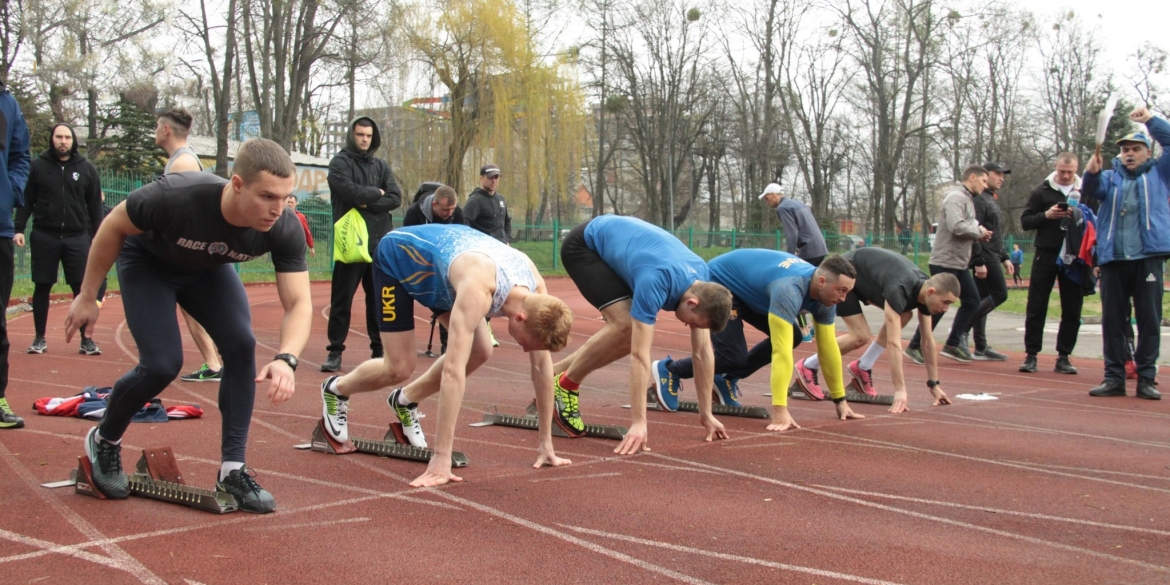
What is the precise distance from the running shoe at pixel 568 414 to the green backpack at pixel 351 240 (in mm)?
3010

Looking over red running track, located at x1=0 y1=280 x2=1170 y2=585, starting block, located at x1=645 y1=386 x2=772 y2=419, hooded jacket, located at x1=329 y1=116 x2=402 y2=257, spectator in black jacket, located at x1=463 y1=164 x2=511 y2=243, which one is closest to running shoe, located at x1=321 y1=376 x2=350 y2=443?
red running track, located at x1=0 y1=280 x2=1170 y2=585

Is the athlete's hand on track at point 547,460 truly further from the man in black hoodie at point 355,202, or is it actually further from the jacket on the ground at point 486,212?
the jacket on the ground at point 486,212

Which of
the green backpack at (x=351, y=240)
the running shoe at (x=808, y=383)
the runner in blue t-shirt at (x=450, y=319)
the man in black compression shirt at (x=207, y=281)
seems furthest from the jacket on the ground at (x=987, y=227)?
the man in black compression shirt at (x=207, y=281)

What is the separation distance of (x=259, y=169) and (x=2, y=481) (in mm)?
2122

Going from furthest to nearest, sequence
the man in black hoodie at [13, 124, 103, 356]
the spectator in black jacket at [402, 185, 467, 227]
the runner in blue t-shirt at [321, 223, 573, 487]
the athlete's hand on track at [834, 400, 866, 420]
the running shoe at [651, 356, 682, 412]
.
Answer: the spectator in black jacket at [402, 185, 467, 227] < the man in black hoodie at [13, 124, 103, 356] < the running shoe at [651, 356, 682, 412] < the athlete's hand on track at [834, 400, 866, 420] < the runner in blue t-shirt at [321, 223, 573, 487]

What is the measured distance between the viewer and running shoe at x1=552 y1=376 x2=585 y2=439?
231 inches

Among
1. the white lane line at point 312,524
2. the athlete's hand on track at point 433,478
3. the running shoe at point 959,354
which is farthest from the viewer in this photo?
the running shoe at point 959,354

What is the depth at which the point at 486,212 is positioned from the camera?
10219 mm

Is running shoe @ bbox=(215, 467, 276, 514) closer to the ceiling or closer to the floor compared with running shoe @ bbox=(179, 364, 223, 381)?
closer to the floor

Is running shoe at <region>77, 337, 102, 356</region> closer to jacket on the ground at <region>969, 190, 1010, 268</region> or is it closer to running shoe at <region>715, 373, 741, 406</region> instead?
running shoe at <region>715, 373, 741, 406</region>

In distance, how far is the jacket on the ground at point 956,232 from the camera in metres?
10.0

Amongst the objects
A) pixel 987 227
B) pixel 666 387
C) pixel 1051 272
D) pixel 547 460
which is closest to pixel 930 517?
pixel 547 460

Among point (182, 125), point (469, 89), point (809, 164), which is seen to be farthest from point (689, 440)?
point (809, 164)

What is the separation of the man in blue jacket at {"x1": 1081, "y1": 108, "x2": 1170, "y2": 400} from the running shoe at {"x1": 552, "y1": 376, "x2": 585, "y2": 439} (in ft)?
15.8
